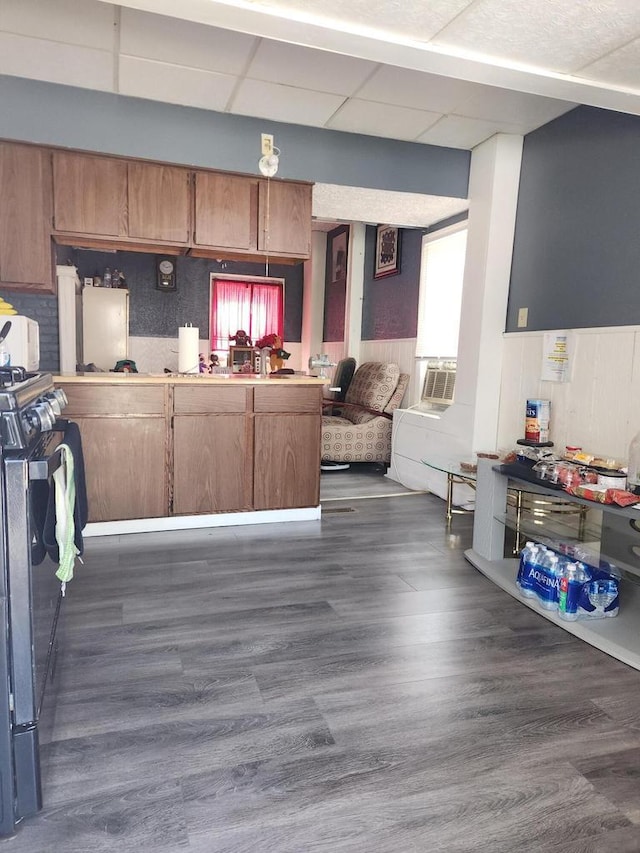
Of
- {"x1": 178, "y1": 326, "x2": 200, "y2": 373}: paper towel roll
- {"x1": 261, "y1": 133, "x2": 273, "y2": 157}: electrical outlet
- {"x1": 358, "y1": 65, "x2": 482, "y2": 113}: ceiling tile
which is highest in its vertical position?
{"x1": 358, "y1": 65, "x2": 482, "y2": 113}: ceiling tile

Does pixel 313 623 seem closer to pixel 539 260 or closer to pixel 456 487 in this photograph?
pixel 456 487

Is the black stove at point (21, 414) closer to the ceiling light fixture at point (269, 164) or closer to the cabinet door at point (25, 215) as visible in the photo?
the cabinet door at point (25, 215)

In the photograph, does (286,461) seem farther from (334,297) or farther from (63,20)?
(334,297)

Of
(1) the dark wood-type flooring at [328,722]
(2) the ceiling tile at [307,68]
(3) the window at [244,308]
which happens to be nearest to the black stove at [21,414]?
(1) the dark wood-type flooring at [328,722]

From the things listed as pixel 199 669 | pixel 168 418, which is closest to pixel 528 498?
pixel 199 669

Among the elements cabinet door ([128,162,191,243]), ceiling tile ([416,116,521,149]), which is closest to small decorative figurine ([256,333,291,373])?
cabinet door ([128,162,191,243])

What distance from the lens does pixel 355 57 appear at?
7.98 feet

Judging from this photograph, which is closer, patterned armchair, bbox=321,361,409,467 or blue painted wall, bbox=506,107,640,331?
blue painted wall, bbox=506,107,640,331

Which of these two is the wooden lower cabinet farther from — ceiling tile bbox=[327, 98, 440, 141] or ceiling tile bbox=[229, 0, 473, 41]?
ceiling tile bbox=[229, 0, 473, 41]

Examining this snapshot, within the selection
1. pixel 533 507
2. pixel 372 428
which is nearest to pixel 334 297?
pixel 372 428

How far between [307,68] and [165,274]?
5088mm

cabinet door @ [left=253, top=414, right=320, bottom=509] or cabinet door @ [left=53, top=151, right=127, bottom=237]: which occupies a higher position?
cabinet door @ [left=53, top=151, right=127, bottom=237]

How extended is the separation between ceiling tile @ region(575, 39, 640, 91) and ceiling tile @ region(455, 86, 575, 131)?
1.28m

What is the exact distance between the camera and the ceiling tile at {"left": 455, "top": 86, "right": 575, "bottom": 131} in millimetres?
3268
